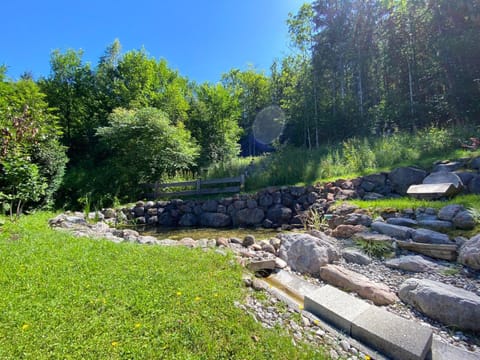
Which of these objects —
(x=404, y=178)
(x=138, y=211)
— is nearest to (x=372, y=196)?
(x=404, y=178)

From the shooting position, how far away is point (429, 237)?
10.2ft

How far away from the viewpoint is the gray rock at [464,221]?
10.3 feet

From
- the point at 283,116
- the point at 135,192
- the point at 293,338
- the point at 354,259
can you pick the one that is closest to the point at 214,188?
the point at 135,192

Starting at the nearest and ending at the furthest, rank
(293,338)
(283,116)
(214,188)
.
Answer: (293,338)
(214,188)
(283,116)

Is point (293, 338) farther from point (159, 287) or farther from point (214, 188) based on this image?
point (214, 188)

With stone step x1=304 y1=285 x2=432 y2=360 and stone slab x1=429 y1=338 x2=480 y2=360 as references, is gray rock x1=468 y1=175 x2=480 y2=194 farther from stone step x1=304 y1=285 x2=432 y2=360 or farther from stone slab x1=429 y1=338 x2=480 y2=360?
stone step x1=304 y1=285 x2=432 y2=360

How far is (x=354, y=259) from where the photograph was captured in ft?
10.3

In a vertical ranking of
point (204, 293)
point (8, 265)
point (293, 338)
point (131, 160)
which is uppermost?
point (131, 160)

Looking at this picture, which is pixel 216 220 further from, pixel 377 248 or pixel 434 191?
pixel 434 191

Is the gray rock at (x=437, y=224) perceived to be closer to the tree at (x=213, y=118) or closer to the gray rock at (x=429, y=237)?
the gray rock at (x=429, y=237)

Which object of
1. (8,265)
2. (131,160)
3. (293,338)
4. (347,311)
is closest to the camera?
(293,338)

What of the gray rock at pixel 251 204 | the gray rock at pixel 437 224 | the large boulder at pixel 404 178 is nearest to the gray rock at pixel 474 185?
the large boulder at pixel 404 178

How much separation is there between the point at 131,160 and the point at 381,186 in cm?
879

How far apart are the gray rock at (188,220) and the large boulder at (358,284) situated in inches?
205
